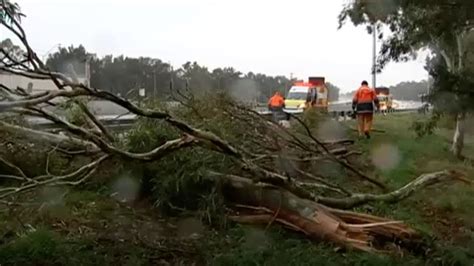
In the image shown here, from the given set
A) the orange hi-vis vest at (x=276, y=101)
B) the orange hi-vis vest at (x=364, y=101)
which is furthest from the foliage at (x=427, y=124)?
the orange hi-vis vest at (x=276, y=101)

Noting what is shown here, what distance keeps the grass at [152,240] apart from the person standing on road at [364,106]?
840cm

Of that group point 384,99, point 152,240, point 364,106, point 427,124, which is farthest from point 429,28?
point 384,99

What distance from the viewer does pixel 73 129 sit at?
26.7 feet

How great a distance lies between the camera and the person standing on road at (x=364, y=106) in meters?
18.5

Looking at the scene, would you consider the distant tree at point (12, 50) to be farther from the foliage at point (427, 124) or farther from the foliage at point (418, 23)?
the foliage at point (427, 124)

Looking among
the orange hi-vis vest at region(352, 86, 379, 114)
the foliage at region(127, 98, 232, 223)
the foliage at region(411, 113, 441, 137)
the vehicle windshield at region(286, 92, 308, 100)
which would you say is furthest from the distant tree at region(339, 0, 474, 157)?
the vehicle windshield at region(286, 92, 308, 100)

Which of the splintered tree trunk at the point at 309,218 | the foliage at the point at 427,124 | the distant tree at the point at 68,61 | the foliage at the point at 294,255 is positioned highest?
the distant tree at the point at 68,61

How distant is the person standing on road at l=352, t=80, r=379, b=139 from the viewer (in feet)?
60.6

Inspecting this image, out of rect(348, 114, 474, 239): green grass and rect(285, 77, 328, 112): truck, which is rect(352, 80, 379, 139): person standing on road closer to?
rect(348, 114, 474, 239): green grass

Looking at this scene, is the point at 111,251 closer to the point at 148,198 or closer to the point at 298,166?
the point at 148,198

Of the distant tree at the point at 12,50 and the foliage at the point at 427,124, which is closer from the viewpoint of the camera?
the distant tree at the point at 12,50

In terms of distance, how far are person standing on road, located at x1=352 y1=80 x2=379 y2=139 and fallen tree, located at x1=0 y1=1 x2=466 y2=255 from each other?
8.91 meters

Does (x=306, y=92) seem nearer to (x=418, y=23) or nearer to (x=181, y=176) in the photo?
(x=418, y=23)

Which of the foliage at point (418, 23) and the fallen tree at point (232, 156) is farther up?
the foliage at point (418, 23)
